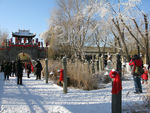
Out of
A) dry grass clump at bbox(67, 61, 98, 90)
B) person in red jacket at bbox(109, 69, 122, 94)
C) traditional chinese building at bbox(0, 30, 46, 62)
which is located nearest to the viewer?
person in red jacket at bbox(109, 69, 122, 94)

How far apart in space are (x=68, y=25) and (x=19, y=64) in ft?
31.1

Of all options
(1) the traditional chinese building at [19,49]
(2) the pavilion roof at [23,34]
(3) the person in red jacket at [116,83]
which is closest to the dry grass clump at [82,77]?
(3) the person in red jacket at [116,83]

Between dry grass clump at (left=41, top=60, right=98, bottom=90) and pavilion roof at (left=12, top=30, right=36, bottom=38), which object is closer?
dry grass clump at (left=41, top=60, right=98, bottom=90)

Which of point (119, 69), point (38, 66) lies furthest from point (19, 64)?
point (119, 69)

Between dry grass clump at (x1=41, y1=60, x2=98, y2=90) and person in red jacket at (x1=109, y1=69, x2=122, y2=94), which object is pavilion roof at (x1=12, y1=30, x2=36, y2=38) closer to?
dry grass clump at (x1=41, y1=60, x2=98, y2=90)

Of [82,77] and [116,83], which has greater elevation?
[116,83]

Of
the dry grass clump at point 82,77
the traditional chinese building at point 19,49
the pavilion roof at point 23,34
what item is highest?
the pavilion roof at point 23,34

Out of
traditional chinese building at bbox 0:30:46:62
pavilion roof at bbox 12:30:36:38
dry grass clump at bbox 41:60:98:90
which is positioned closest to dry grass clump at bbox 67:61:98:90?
dry grass clump at bbox 41:60:98:90

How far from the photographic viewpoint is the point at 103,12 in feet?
42.0

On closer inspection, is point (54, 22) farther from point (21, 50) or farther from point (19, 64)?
point (21, 50)

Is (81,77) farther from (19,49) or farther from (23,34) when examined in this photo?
(23,34)

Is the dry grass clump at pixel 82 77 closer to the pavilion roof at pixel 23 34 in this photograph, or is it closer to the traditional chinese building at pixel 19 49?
the traditional chinese building at pixel 19 49

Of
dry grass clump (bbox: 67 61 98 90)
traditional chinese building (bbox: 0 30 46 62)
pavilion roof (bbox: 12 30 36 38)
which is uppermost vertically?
pavilion roof (bbox: 12 30 36 38)

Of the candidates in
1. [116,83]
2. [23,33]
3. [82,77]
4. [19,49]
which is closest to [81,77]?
[82,77]
